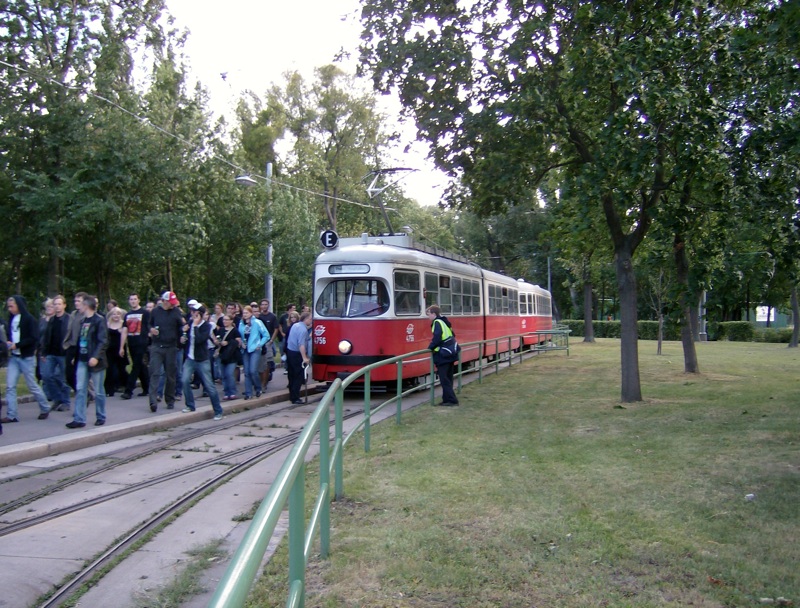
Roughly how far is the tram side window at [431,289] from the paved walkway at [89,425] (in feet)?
14.5

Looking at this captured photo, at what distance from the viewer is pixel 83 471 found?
8094mm

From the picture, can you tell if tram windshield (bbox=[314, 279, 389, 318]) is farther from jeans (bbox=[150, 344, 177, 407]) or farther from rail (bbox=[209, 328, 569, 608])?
rail (bbox=[209, 328, 569, 608])

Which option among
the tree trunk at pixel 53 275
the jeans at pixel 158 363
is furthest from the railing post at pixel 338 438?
the tree trunk at pixel 53 275

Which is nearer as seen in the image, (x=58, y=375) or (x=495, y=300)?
(x=58, y=375)

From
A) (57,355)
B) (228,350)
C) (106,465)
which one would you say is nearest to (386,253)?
(228,350)

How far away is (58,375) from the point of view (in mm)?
11758

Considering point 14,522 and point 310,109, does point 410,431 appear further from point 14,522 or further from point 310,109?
point 310,109

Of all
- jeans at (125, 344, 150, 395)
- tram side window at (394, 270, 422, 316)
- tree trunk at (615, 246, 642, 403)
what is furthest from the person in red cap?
tree trunk at (615, 246, 642, 403)

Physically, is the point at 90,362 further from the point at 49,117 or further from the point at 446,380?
the point at 49,117

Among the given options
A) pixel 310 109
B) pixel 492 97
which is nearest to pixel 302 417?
pixel 492 97

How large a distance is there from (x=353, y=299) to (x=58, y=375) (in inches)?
227

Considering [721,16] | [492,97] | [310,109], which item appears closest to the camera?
[721,16]

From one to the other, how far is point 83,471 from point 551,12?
9.58m

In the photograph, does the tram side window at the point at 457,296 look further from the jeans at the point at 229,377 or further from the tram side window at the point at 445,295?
the jeans at the point at 229,377
